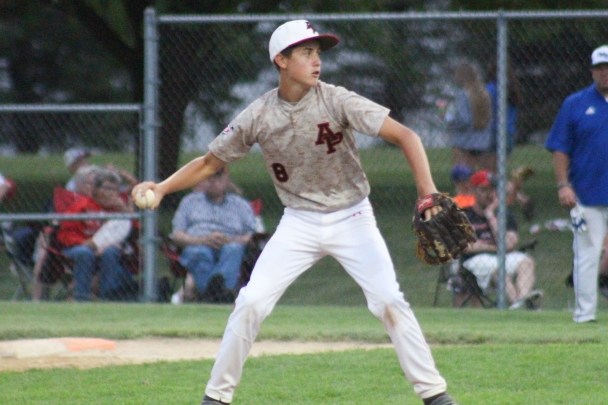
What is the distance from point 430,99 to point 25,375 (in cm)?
507

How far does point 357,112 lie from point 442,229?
0.67 m

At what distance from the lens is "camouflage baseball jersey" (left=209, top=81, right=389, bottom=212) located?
448cm

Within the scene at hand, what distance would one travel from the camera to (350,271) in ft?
14.8

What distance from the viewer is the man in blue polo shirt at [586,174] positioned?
718cm

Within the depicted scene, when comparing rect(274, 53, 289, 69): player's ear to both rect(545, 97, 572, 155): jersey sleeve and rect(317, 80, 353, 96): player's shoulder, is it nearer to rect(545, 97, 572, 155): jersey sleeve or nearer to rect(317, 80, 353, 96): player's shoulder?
rect(317, 80, 353, 96): player's shoulder

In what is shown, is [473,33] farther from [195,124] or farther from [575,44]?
[195,124]

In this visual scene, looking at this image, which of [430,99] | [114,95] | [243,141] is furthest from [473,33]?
[114,95]

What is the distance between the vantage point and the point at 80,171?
9.65 meters

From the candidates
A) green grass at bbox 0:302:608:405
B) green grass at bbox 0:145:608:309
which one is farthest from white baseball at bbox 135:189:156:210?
green grass at bbox 0:145:608:309

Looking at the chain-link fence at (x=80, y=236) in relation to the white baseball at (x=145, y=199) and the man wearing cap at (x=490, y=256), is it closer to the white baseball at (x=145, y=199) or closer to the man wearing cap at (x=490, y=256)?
the man wearing cap at (x=490, y=256)

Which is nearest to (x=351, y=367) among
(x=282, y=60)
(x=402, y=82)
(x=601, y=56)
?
(x=282, y=60)

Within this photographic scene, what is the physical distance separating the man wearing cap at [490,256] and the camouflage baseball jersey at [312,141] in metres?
3.96

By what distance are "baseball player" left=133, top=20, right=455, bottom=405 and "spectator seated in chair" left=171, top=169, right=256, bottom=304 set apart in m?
3.87

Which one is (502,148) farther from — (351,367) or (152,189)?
(152,189)
